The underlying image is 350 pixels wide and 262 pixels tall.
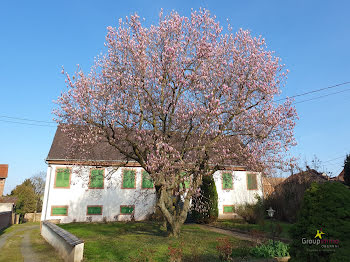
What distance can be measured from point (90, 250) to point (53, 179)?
13782mm

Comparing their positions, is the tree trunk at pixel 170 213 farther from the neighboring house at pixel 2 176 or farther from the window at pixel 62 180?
the neighboring house at pixel 2 176

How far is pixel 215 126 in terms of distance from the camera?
11.9 meters

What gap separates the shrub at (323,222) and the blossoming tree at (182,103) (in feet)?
17.7

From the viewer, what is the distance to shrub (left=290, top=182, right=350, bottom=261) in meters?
5.13

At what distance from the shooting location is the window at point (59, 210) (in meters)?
21.2

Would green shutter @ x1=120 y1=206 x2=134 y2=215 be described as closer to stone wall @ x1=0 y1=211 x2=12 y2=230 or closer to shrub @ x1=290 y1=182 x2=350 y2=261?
stone wall @ x1=0 y1=211 x2=12 y2=230

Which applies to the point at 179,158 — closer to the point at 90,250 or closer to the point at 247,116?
the point at 247,116

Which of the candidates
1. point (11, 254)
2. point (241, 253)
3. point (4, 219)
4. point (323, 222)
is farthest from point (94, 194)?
point (323, 222)

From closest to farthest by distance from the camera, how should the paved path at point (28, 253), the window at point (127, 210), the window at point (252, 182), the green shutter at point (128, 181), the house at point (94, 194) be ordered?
the paved path at point (28, 253) → the house at point (94, 194) → the window at point (127, 210) → the green shutter at point (128, 181) → the window at point (252, 182)

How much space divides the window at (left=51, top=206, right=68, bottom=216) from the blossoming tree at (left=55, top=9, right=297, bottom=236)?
11.7 metres

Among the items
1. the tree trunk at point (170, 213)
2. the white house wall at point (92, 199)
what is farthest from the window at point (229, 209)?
the tree trunk at point (170, 213)

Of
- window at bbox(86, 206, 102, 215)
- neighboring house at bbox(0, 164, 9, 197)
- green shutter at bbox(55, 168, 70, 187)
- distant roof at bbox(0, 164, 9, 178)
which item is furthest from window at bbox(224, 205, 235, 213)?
distant roof at bbox(0, 164, 9, 178)

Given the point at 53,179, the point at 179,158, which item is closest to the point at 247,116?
the point at 179,158

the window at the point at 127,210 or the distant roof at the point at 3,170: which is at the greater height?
the distant roof at the point at 3,170
